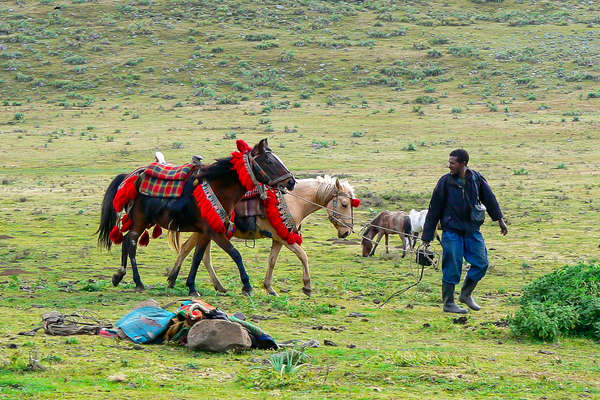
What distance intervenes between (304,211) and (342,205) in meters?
0.58

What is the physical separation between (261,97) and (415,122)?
33.3 ft

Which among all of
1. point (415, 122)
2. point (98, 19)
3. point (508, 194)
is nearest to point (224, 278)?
point (508, 194)

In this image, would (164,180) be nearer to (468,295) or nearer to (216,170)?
(216,170)

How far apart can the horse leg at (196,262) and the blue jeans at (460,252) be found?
323 cm

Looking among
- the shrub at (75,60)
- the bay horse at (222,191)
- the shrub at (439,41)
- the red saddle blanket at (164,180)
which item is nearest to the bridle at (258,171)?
the bay horse at (222,191)

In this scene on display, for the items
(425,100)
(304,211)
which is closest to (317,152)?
(425,100)

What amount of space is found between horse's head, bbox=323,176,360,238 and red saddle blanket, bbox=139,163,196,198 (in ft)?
7.29

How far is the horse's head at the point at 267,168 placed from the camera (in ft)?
36.9

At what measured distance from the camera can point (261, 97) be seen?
44.1 metres

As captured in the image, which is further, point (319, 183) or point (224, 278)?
point (224, 278)

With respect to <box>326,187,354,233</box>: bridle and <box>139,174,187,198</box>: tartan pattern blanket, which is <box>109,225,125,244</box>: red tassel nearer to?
<box>139,174,187,198</box>: tartan pattern blanket

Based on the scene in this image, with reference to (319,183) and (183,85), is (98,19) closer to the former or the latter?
(183,85)

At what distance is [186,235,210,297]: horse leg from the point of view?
11.3 metres

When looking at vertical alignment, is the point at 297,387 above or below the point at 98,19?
below
